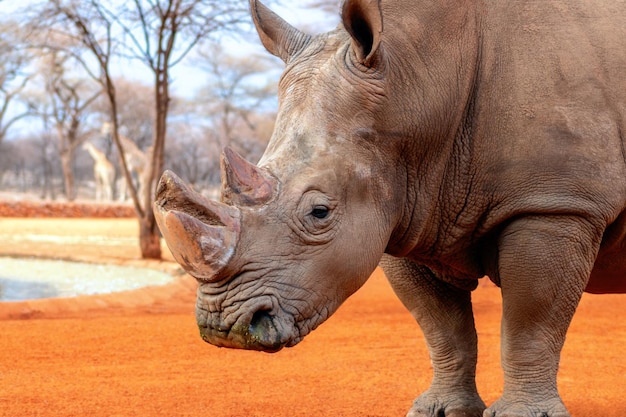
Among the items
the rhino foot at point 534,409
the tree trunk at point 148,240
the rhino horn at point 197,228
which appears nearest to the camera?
the rhino horn at point 197,228

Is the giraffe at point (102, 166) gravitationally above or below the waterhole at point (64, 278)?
below

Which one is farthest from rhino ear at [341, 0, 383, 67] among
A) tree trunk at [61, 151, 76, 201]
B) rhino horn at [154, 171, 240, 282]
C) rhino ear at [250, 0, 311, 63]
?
tree trunk at [61, 151, 76, 201]

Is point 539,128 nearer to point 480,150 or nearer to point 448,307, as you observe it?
point 480,150

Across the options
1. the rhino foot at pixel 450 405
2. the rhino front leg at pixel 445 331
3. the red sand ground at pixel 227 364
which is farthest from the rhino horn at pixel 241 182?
the red sand ground at pixel 227 364

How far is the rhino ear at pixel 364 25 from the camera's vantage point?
323 centimetres

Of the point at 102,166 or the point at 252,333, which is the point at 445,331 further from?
the point at 102,166

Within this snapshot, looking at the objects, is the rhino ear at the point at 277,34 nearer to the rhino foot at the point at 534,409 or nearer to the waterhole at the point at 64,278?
the rhino foot at the point at 534,409

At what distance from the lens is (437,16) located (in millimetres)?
3621

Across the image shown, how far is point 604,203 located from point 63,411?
321cm

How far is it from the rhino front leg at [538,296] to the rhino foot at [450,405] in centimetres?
56

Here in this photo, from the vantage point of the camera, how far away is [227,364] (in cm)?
682

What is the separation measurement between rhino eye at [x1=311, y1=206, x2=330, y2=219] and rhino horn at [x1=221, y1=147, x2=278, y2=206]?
18 cm

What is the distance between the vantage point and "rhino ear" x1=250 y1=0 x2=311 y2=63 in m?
3.76

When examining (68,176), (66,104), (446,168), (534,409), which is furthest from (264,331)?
(66,104)
